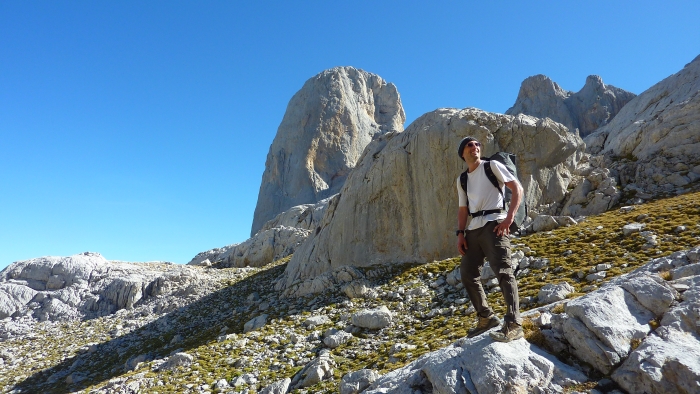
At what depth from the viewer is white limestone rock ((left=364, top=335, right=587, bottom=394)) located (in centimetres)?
598

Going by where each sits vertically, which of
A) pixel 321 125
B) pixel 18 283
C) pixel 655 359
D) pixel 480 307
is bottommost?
pixel 655 359

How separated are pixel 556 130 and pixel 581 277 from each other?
1608 centimetres

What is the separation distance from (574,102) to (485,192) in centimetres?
11629

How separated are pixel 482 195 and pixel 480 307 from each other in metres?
2.35

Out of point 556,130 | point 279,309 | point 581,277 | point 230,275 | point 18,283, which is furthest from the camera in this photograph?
point 230,275

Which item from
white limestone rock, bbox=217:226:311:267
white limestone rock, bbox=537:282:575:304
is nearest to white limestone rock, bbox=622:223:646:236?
white limestone rock, bbox=537:282:575:304

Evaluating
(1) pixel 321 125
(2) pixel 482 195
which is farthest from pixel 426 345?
(1) pixel 321 125

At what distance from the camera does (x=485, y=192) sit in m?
7.56

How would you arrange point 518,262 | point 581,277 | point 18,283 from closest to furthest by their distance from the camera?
point 581,277
point 518,262
point 18,283

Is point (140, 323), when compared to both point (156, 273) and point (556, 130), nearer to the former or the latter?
point (156, 273)

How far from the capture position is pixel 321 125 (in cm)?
10900

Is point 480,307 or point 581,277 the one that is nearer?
point 480,307

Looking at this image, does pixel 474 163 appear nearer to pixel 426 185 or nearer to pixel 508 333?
pixel 508 333

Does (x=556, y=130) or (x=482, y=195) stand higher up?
(x=556, y=130)
